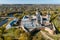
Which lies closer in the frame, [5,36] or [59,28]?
[5,36]

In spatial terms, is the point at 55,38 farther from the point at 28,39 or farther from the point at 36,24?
the point at 36,24

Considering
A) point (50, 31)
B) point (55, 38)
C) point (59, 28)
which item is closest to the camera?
point (55, 38)

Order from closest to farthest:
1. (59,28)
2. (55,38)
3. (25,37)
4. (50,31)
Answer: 1. (25,37)
2. (55,38)
3. (50,31)
4. (59,28)

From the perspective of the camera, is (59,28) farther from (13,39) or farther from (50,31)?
(13,39)

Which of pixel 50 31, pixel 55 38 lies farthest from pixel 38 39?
pixel 50 31

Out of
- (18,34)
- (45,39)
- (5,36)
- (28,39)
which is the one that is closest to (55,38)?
(45,39)

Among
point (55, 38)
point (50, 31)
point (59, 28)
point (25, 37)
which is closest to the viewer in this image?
point (25, 37)

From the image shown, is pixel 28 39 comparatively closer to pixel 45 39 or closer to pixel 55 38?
pixel 45 39

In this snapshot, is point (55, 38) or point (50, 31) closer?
point (55, 38)
